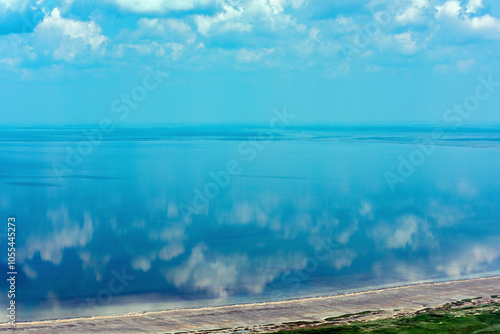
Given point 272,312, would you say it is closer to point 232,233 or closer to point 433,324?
point 433,324

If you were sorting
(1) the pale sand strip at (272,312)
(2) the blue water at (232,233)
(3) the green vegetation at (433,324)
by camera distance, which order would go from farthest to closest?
(2) the blue water at (232,233), (1) the pale sand strip at (272,312), (3) the green vegetation at (433,324)

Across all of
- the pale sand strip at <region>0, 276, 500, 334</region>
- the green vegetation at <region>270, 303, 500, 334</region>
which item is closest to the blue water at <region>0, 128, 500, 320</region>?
the pale sand strip at <region>0, 276, 500, 334</region>

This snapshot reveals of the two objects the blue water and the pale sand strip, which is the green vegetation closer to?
the pale sand strip

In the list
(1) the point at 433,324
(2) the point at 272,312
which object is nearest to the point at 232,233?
(2) the point at 272,312

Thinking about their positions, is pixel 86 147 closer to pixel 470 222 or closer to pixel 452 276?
pixel 470 222

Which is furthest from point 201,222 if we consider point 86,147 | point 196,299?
point 86,147

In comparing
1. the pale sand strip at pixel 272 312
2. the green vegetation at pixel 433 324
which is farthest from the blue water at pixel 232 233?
the green vegetation at pixel 433 324

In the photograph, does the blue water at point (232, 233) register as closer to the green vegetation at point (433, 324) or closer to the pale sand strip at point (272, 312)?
the pale sand strip at point (272, 312)
